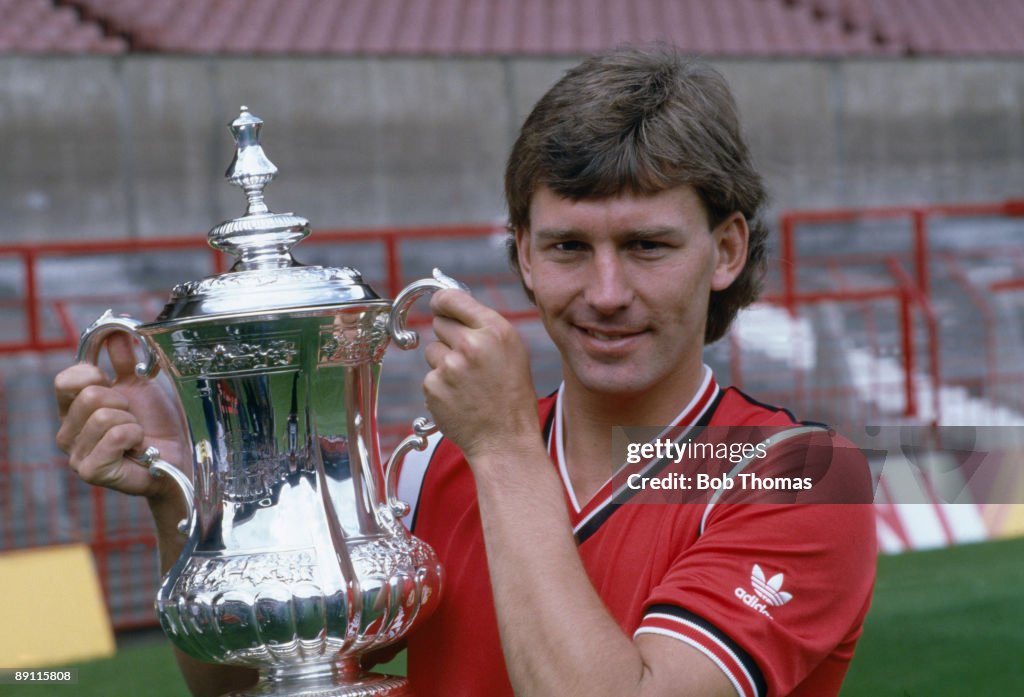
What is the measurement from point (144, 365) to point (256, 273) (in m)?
0.20

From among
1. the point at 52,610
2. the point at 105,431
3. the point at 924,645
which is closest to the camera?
the point at 105,431

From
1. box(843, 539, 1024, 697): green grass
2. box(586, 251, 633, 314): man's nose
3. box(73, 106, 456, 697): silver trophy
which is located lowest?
box(843, 539, 1024, 697): green grass

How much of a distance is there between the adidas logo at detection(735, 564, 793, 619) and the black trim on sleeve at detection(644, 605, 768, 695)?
0.18 ft

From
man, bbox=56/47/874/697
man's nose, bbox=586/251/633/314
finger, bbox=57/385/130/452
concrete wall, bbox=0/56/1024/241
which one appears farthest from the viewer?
concrete wall, bbox=0/56/1024/241

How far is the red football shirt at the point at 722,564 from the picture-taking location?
4.88 feet

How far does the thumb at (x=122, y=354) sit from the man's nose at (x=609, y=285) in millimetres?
617

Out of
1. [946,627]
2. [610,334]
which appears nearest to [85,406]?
[610,334]

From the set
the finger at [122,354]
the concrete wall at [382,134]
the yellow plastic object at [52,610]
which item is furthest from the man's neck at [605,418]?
the concrete wall at [382,134]

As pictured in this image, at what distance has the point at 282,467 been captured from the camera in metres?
1.58

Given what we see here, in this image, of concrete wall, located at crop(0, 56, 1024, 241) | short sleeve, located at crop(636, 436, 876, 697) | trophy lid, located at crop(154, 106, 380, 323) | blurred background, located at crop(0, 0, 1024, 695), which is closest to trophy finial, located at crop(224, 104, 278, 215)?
trophy lid, located at crop(154, 106, 380, 323)

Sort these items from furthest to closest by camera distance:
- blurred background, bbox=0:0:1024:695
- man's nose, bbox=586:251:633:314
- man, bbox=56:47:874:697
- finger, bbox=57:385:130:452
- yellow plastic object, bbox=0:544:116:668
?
blurred background, bbox=0:0:1024:695 → yellow plastic object, bbox=0:544:116:668 → finger, bbox=57:385:130:452 → man's nose, bbox=586:251:633:314 → man, bbox=56:47:874:697

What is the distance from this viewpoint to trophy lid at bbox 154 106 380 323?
1516 mm

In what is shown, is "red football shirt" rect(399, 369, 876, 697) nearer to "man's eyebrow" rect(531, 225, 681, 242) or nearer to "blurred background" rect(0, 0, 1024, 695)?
"man's eyebrow" rect(531, 225, 681, 242)

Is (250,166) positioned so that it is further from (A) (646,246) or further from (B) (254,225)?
(A) (646,246)
